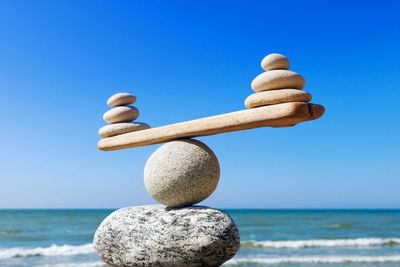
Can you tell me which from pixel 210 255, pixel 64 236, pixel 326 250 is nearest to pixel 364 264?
pixel 326 250

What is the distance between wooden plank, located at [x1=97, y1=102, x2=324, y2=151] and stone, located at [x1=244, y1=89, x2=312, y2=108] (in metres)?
0.09

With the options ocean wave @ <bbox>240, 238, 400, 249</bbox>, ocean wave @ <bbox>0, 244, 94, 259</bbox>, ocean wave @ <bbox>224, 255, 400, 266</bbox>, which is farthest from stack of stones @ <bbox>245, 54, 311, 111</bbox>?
ocean wave @ <bbox>0, 244, 94, 259</bbox>

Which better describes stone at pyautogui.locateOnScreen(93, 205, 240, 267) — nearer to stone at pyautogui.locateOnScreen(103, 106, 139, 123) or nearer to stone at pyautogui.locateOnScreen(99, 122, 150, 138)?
stone at pyautogui.locateOnScreen(99, 122, 150, 138)

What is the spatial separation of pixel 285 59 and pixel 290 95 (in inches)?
→ 23.2

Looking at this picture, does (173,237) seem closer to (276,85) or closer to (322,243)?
(276,85)

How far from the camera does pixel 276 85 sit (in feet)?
19.3

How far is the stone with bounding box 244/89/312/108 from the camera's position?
572 cm

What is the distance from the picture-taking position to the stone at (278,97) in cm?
572

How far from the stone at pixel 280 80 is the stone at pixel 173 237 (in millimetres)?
1808

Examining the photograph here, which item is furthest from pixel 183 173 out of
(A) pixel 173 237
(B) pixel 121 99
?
(B) pixel 121 99

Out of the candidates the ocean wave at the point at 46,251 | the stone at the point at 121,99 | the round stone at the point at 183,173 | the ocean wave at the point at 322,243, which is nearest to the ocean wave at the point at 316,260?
the ocean wave at the point at 322,243

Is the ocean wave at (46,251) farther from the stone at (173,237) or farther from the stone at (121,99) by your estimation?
the stone at (173,237)

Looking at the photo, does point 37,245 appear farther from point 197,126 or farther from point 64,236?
point 197,126

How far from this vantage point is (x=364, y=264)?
1341 cm
